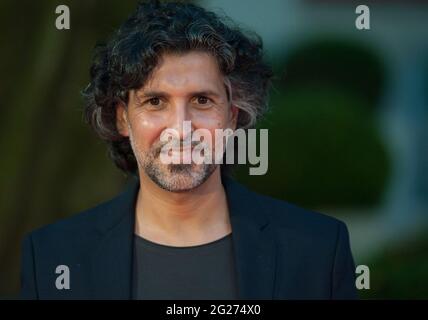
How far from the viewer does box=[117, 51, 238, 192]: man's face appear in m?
2.43

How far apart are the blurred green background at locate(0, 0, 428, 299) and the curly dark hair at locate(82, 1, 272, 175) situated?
766mm

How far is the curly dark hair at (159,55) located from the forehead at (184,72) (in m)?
0.02

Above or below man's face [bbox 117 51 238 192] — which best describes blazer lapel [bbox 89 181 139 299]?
below

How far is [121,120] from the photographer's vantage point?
2701 millimetres

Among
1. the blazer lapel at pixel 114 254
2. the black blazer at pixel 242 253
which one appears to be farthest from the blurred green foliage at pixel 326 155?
the blazer lapel at pixel 114 254

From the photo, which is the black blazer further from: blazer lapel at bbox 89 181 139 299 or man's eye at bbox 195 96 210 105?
man's eye at bbox 195 96 210 105

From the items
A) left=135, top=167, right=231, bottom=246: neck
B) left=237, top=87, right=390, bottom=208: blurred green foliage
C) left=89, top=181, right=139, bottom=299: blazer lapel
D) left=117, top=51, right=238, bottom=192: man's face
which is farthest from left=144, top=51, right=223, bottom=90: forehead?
left=237, top=87, right=390, bottom=208: blurred green foliage

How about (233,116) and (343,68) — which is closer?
(233,116)

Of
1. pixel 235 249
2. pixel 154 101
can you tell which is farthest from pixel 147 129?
pixel 235 249

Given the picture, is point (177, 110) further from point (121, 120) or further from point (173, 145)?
point (121, 120)

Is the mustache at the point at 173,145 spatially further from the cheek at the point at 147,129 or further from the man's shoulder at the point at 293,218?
the man's shoulder at the point at 293,218

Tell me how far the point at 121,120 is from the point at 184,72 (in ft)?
1.18

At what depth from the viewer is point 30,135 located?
362 cm
